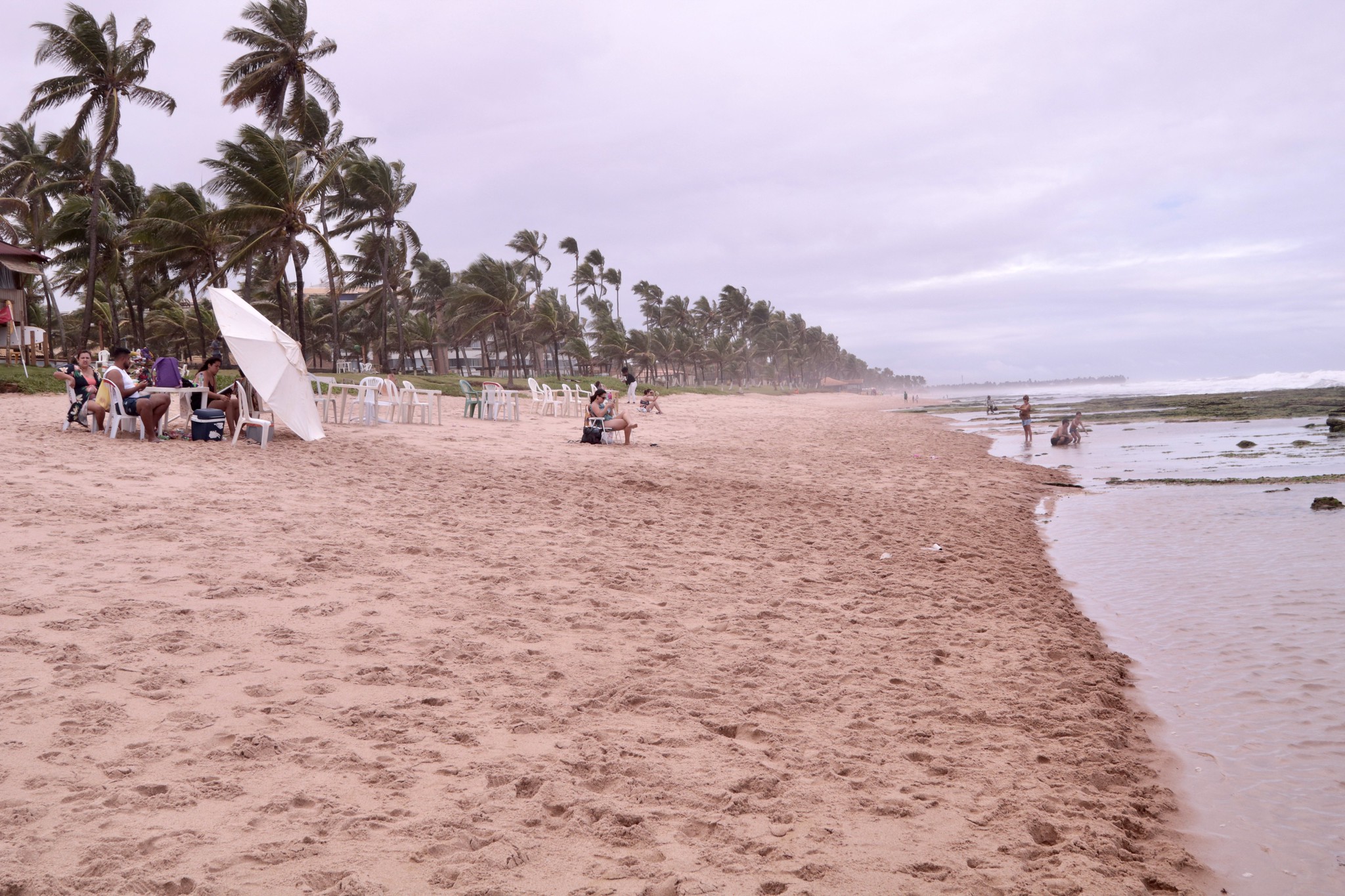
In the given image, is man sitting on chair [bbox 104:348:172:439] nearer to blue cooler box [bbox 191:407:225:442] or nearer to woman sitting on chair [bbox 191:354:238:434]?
blue cooler box [bbox 191:407:225:442]

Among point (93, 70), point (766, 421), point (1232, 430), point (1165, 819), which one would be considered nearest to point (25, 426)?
point (1165, 819)

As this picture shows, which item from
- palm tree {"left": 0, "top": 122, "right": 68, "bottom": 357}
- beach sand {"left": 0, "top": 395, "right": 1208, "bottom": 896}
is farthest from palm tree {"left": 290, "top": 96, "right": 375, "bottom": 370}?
beach sand {"left": 0, "top": 395, "right": 1208, "bottom": 896}

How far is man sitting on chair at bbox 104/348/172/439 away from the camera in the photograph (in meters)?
9.50

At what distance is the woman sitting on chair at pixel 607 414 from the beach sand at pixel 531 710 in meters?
6.36

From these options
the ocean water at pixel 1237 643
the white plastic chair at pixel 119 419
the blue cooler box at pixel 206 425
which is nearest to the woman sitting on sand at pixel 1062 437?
the ocean water at pixel 1237 643

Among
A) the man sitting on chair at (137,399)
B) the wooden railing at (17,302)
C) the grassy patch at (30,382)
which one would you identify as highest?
the wooden railing at (17,302)

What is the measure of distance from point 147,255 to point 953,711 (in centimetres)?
3119

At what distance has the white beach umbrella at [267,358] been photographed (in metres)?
9.67

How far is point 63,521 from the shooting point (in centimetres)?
540

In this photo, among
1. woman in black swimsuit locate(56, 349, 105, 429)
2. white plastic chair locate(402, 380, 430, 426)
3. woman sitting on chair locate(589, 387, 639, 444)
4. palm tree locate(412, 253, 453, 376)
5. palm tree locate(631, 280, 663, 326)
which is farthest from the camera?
palm tree locate(631, 280, 663, 326)

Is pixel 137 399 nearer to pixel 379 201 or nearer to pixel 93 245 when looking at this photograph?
pixel 93 245

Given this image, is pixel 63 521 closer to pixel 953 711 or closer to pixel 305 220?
pixel 953 711

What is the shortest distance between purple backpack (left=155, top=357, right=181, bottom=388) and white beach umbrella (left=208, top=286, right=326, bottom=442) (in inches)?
49.1

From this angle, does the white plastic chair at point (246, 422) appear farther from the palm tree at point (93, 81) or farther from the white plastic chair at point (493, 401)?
the palm tree at point (93, 81)
